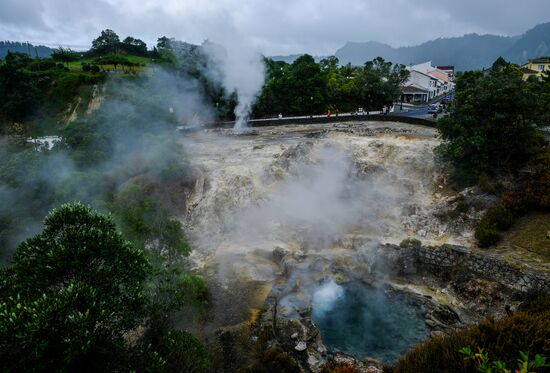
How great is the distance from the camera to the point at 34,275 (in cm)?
773

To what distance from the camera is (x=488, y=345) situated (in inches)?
319

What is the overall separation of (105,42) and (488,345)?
66.2 meters

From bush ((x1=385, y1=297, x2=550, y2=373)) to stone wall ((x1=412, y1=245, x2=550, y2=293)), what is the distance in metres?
4.18

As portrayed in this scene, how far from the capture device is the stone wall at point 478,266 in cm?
1281

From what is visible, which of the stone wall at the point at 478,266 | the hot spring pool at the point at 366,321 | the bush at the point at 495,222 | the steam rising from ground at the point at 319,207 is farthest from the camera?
the steam rising from ground at the point at 319,207

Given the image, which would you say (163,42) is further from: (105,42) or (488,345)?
(488,345)

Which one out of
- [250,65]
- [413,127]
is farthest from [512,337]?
[250,65]

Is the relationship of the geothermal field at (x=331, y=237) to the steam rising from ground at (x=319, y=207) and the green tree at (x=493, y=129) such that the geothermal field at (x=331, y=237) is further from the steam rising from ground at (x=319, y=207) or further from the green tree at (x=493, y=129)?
the green tree at (x=493, y=129)

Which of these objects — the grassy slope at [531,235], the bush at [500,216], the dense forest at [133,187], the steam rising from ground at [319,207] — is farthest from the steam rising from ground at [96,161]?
the grassy slope at [531,235]

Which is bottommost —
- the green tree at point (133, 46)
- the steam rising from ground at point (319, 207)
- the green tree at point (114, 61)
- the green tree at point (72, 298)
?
the steam rising from ground at point (319, 207)

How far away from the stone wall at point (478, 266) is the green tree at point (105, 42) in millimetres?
60265

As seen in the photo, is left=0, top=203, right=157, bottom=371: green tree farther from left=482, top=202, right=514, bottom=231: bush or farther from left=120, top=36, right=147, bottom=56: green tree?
left=120, top=36, right=147, bottom=56: green tree

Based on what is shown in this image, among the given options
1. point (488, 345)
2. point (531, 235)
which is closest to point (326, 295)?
point (488, 345)

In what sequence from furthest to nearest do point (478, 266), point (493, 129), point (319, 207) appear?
point (319, 207) < point (493, 129) < point (478, 266)
